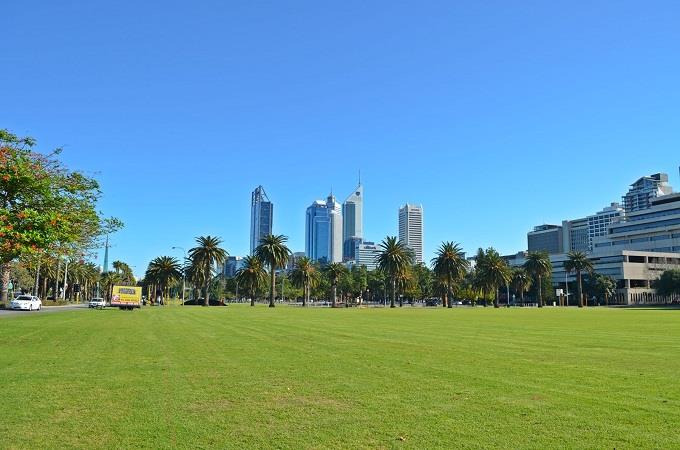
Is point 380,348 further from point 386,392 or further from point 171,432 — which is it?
point 171,432

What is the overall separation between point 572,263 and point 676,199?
56.4 meters

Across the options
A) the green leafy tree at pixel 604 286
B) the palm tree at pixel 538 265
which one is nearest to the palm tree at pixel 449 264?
the palm tree at pixel 538 265

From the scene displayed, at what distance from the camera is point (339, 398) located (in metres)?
10.5

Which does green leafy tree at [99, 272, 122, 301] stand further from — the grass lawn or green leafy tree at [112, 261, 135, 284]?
the grass lawn

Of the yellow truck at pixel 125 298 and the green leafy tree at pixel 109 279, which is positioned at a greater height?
the green leafy tree at pixel 109 279

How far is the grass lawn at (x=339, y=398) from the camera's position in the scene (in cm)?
783

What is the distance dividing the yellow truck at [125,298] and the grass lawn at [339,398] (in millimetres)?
57724

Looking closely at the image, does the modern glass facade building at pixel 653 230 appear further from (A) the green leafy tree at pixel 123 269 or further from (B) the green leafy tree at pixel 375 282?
(A) the green leafy tree at pixel 123 269

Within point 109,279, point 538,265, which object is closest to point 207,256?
point 109,279

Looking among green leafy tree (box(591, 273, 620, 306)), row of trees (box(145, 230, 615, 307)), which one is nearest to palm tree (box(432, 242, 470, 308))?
row of trees (box(145, 230, 615, 307))

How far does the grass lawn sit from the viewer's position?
25.7ft

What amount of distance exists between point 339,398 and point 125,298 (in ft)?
231

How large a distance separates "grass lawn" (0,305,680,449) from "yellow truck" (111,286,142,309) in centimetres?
5772

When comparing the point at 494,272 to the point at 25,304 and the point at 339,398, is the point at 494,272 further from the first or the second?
the point at 339,398
